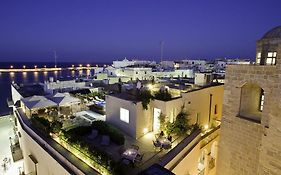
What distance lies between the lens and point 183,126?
38.4 feet

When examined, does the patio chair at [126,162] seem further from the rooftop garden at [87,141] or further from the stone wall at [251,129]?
the stone wall at [251,129]

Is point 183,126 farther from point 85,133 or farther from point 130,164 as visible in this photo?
point 85,133

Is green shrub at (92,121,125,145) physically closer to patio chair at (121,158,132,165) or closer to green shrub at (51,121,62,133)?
green shrub at (51,121,62,133)

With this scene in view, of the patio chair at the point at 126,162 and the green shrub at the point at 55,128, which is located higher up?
the green shrub at the point at 55,128

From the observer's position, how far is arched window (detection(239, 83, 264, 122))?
9625 millimetres

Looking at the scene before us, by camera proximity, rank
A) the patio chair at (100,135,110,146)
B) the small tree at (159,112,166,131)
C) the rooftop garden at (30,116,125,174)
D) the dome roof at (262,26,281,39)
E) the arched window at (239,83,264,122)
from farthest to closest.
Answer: the small tree at (159,112,166,131) → the patio chair at (100,135,110,146) → the dome roof at (262,26,281,39) → the arched window at (239,83,264,122) → the rooftop garden at (30,116,125,174)

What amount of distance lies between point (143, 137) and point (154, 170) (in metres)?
6.29

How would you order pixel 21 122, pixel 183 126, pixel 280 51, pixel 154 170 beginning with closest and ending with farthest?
pixel 154 170 < pixel 280 51 < pixel 183 126 < pixel 21 122

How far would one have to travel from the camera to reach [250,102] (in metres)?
9.89

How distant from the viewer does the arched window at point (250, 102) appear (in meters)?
9.62

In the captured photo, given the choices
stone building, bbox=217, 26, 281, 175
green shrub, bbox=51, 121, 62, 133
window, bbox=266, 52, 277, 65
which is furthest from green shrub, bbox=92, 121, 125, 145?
window, bbox=266, 52, 277, 65

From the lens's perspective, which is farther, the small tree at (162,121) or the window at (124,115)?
the window at (124,115)

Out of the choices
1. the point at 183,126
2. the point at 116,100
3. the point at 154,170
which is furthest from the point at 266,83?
the point at 116,100

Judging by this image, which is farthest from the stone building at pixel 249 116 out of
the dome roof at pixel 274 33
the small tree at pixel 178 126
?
the small tree at pixel 178 126
